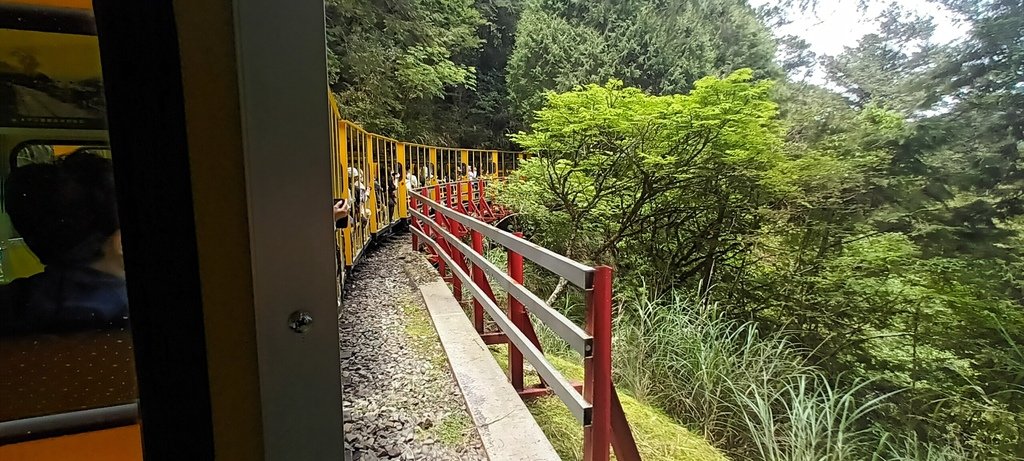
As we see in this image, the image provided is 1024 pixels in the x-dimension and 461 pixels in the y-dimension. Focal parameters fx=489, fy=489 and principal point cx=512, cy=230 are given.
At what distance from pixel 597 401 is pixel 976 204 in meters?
2.89

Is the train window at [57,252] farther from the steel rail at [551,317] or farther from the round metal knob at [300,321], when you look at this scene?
the steel rail at [551,317]

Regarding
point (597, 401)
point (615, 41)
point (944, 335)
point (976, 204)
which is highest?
point (615, 41)

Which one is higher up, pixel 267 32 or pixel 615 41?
pixel 615 41

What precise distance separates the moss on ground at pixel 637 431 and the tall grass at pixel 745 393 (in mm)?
158

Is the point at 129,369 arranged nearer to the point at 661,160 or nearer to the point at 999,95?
the point at 661,160

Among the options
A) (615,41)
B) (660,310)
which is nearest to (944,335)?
(660,310)

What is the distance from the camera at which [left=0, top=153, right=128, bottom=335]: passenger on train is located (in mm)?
280

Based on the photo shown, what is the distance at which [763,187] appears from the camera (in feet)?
11.2

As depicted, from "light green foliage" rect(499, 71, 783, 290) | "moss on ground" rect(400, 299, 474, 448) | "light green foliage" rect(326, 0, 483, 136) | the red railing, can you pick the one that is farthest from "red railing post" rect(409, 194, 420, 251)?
the red railing

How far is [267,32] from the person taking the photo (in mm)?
245

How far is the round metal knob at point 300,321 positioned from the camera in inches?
10.6

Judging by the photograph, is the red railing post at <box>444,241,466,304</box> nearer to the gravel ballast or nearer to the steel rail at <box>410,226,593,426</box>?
the gravel ballast

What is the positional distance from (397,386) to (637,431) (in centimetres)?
91

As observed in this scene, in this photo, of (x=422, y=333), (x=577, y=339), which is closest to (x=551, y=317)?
(x=577, y=339)
